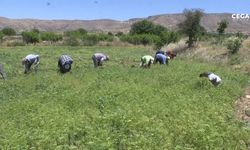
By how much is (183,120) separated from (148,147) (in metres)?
2.57

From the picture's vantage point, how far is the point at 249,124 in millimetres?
13031

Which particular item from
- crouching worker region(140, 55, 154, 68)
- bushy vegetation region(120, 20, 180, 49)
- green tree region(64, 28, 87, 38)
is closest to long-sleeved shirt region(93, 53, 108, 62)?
crouching worker region(140, 55, 154, 68)

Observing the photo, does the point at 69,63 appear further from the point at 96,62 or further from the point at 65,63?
the point at 96,62

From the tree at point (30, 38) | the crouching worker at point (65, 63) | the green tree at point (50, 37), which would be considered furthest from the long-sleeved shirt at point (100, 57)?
the green tree at point (50, 37)


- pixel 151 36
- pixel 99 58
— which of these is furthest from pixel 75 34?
pixel 99 58

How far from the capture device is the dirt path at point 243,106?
1443 cm

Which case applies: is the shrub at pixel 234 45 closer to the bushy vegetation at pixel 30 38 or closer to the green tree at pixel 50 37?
the bushy vegetation at pixel 30 38

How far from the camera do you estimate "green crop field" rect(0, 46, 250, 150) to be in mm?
8852

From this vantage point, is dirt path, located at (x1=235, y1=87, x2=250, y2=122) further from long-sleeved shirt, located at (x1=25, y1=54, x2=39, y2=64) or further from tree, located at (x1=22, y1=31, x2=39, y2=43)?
tree, located at (x1=22, y1=31, x2=39, y2=43)

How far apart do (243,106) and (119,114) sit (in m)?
6.92

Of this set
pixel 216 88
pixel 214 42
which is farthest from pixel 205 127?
pixel 214 42

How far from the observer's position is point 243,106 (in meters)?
16.2

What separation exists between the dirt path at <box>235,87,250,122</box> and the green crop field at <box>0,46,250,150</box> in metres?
0.24

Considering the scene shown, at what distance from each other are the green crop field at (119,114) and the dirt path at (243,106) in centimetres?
24
